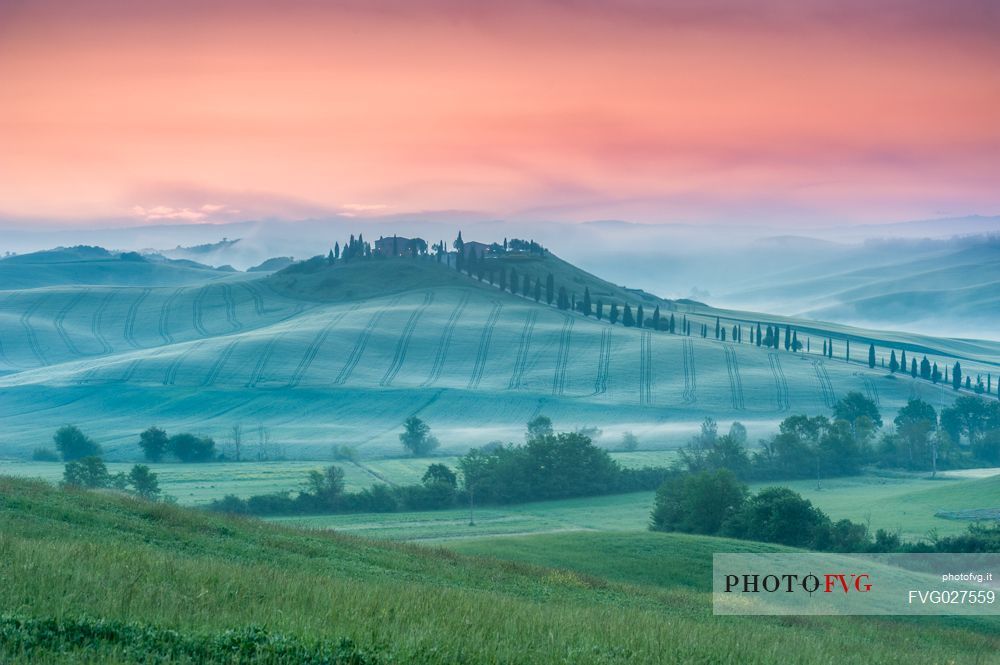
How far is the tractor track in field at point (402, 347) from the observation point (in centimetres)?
15456

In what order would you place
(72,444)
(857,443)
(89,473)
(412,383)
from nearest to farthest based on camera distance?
1. (89,473)
2. (72,444)
3. (857,443)
4. (412,383)

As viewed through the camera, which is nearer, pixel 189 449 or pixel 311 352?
pixel 189 449

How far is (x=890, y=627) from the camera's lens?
26.3m

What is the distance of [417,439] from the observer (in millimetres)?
118938

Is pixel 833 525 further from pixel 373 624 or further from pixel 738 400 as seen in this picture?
pixel 738 400

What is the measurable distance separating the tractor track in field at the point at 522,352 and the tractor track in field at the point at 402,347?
19207mm

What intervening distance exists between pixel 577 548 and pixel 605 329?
135 m

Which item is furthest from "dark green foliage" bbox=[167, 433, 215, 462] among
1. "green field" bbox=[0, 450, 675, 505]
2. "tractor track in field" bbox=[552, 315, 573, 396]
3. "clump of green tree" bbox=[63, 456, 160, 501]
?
"tractor track in field" bbox=[552, 315, 573, 396]

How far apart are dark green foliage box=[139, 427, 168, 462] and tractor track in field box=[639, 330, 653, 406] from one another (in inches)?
2660

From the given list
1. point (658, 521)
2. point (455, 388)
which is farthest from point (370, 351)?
point (658, 521)

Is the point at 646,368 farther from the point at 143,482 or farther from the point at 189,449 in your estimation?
the point at 143,482

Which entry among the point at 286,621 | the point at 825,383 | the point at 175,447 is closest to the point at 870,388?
the point at 825,383

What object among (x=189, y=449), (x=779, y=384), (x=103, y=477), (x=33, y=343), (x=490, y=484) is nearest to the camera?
(x=103, y=477)

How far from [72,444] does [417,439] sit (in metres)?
40.4
